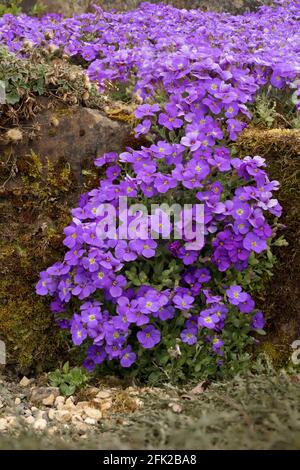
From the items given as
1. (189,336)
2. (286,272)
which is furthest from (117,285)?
(286,272)

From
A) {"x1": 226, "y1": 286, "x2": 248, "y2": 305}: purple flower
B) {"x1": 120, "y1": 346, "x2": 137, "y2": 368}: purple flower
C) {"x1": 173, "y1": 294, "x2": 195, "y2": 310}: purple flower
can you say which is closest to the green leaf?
{"x1": 120, "y1": 346, "x2": 137, "y2": 368}: purple flower

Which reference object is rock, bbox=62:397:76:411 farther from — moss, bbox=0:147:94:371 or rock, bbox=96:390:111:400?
moss, bbox=0:147:94:371

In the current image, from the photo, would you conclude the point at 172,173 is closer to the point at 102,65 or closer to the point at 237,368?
the point at 237,368

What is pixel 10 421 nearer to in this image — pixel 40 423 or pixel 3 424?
pixel 3 424

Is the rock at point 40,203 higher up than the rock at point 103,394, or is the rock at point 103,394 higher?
the rock at point 40,203

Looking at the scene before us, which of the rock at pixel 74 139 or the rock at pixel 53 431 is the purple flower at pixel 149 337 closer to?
the rock at pixel 53 431

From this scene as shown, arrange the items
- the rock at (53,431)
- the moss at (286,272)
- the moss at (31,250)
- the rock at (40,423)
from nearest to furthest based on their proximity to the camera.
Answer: the rock at (53,431)
the rock at (40,423)
the moss at (286,272)
the moss at (31,250)

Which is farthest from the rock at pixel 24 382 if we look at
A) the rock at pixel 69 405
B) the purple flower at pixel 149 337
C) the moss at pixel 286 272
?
the moss at pixel 286 272
